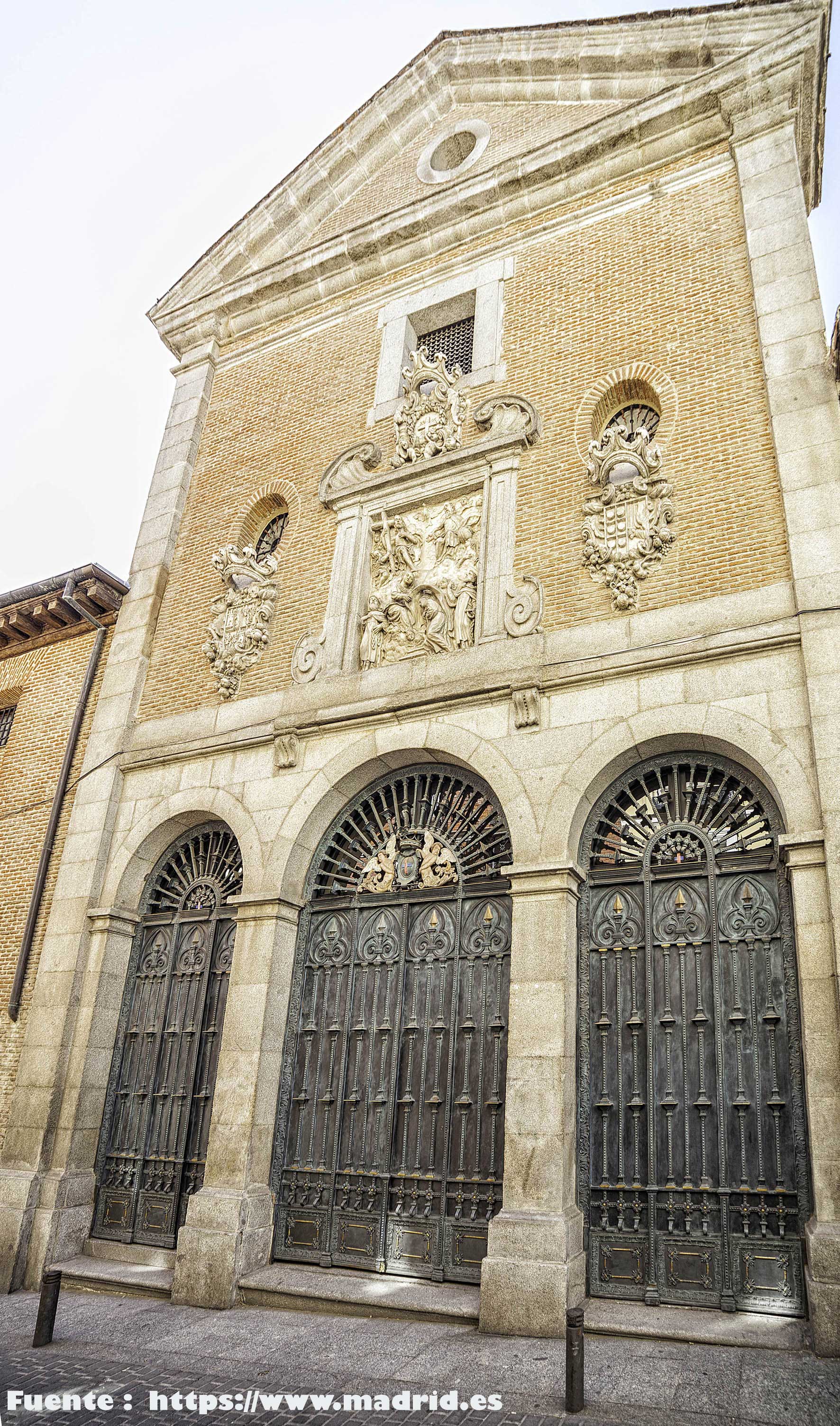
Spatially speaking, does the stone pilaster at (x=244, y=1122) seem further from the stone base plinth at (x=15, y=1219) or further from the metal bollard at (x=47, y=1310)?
the stone base plinth at (x=15, y=1219)

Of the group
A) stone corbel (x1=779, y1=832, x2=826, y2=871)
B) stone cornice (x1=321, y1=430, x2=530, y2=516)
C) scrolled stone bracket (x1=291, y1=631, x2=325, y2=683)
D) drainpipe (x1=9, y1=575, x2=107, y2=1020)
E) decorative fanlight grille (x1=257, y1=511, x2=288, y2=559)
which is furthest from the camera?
decorative fanlight grille (x1=257, y1=511, x2=288, y2=559)

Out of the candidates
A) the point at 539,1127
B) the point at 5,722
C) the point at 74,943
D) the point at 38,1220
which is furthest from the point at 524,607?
the point at 5,722

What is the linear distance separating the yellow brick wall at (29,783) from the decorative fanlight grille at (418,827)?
3.61m

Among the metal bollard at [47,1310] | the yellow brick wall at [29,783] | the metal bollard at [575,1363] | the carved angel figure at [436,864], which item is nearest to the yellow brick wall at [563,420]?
the yellow brick wall at [29,783]

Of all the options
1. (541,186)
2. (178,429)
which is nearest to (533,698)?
(541,186)

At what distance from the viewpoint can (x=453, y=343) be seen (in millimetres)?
11469

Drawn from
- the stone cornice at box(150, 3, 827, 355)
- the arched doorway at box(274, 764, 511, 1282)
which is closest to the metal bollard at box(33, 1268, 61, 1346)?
the arched doorway at box(274, 764, 511, 1282)

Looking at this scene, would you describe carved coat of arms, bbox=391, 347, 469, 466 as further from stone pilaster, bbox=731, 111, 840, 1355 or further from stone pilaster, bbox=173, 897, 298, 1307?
stone pilaster, bbox=173, 897, 298, 1307

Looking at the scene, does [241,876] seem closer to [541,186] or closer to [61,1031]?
[61,1031]

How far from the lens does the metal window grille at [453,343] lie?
1120cm

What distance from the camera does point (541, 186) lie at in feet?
35.8

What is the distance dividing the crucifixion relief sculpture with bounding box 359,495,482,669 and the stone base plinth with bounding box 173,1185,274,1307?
476cm

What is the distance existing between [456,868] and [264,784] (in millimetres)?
2142

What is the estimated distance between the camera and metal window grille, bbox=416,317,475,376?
1120 cm
